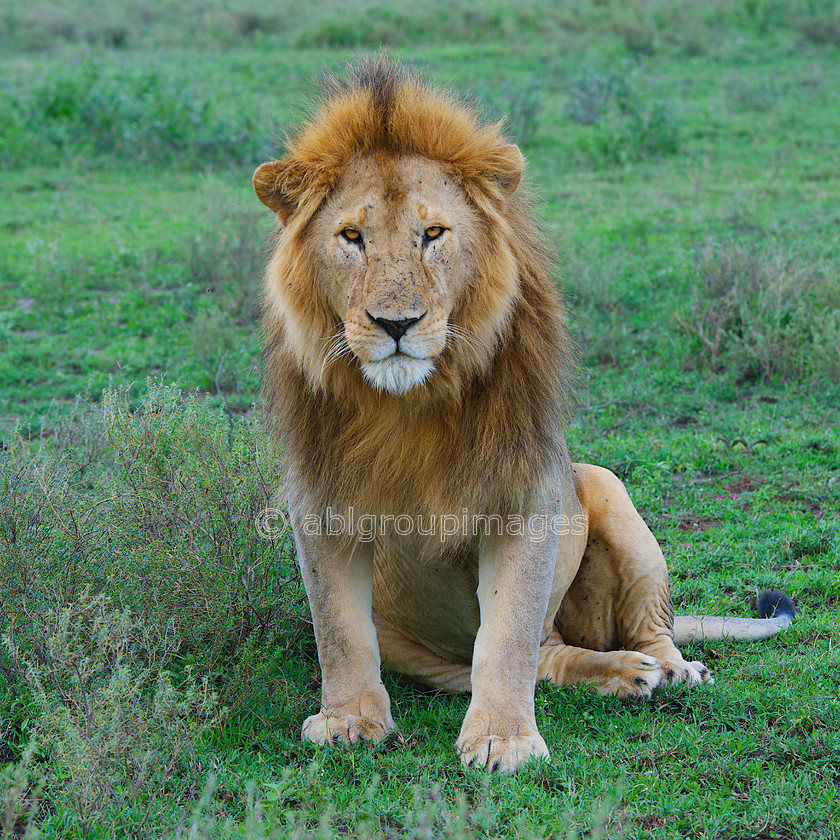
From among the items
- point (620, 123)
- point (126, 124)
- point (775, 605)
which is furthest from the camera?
point (126, 124)

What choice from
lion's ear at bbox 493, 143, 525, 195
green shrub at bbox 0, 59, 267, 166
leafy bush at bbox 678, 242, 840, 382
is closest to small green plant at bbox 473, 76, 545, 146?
green shrub at bbox 0, 59, 267, 166

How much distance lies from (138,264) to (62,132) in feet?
16.9

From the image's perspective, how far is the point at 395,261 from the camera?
2715mm

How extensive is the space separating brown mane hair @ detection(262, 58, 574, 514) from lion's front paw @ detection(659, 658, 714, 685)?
2.66ft

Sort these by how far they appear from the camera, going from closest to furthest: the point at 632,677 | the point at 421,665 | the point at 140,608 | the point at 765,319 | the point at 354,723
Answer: the point at 354,723 < the point at 632,677 < the point at 140,608 < the point at 421,665 < the point at 765,319

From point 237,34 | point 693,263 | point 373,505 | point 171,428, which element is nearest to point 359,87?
point 373,505

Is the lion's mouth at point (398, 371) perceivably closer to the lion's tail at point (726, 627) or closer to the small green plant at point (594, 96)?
the lion's tail at point (726, 627)

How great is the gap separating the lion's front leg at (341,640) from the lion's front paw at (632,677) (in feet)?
2.36

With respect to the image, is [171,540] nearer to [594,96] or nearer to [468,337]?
[468,337]

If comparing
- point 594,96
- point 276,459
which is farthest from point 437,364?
point 594,96

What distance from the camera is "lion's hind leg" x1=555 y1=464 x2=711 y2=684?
3.52m

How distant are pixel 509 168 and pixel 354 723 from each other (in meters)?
1.64

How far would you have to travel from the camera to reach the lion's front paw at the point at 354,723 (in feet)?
9.93

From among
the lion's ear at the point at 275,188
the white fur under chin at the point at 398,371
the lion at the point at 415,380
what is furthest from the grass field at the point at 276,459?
the white fur under chin at the point at 398,371
